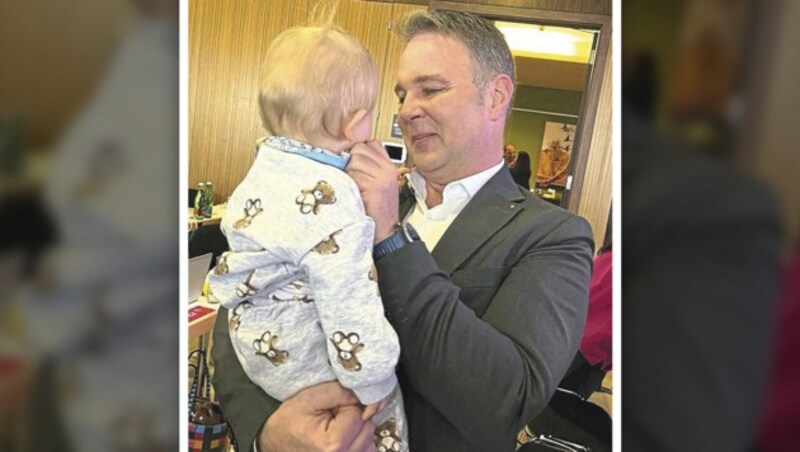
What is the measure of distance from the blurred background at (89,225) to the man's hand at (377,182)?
0.20 m

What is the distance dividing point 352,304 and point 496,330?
14cm

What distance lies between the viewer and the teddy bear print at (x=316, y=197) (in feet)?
1.71

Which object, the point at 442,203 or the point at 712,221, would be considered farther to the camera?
the point at 442,203

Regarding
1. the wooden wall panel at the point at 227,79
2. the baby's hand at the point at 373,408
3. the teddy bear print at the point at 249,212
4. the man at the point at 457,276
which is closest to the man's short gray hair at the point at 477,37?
the man at the point at 457,276

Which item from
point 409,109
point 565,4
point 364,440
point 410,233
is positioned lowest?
point 364,440

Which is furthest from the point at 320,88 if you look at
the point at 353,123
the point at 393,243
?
the point at 393,243

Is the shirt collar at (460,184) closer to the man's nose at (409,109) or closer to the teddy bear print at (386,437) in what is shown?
the man's nose at (409,109)

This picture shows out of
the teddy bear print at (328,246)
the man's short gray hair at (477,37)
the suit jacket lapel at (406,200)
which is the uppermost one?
the man's short gray hair at (477,37)

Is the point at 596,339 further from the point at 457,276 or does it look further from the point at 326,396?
the point at 326,396

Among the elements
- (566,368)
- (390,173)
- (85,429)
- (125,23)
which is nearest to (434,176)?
(390,173)

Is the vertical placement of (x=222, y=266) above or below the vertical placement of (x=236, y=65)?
below

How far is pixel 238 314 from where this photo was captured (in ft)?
1.85

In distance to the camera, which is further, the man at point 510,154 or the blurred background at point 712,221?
the man at point 510,154

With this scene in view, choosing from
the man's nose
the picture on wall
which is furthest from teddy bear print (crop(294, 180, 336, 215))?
the picture on wall
